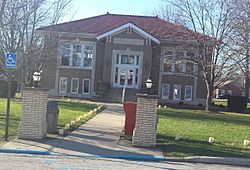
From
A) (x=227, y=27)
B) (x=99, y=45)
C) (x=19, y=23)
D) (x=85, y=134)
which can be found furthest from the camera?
(x=99, y=45)

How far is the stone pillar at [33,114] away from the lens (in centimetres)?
1241

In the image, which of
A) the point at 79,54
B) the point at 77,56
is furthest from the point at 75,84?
the point at 79,54

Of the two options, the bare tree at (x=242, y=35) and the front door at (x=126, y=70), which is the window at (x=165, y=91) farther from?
the bare tree at (x=242, y=35)

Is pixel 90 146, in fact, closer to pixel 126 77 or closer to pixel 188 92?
pixel 126 77

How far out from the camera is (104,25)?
42094 mm

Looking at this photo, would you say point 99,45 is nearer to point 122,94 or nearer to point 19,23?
point 122,94

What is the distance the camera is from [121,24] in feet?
131

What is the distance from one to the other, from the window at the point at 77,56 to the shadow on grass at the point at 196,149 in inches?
1042

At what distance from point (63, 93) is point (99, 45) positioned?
567cm

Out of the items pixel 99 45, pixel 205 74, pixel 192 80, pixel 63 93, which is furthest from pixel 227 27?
pixel 63 93

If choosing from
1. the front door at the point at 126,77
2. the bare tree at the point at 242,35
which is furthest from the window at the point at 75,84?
A: the bare tree at the point at 242,35

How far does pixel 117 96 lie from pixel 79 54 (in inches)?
234

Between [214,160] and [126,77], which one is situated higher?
[126,77]

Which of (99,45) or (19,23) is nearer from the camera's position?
(19,23)
